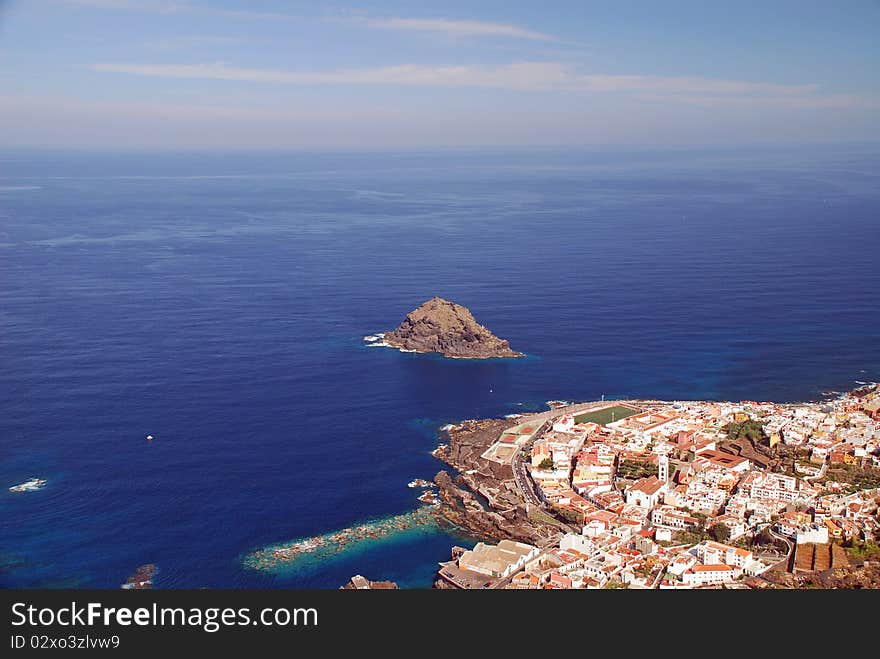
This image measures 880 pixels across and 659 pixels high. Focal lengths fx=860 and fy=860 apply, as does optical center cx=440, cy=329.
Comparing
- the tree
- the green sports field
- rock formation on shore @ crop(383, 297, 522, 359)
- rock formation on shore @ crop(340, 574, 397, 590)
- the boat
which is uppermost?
rock formation on shore @ crop(383, 297, 522, 359)

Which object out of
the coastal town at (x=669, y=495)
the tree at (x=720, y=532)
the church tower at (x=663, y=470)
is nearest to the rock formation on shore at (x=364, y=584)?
the coastal town at (x=669, y=495)

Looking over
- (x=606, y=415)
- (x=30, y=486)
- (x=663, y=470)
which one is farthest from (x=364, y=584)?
(x=606, y=415)

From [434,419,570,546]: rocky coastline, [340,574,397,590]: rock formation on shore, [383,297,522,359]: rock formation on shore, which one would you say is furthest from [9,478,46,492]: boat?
[383,297,522,359]: rock formation on shore

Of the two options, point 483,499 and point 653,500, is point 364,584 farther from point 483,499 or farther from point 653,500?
point 653,500

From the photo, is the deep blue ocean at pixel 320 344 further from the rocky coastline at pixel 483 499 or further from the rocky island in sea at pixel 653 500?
the rocky island in sea at pixel 653 500

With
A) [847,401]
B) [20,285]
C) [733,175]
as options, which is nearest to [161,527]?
[847,401]

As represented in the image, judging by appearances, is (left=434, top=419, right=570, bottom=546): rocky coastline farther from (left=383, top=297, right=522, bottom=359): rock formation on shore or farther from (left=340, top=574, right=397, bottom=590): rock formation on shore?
(left=383, top=297, right=522, bottom=359): rock formation on shore

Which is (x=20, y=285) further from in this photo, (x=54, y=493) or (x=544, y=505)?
(x=544, y=505)
